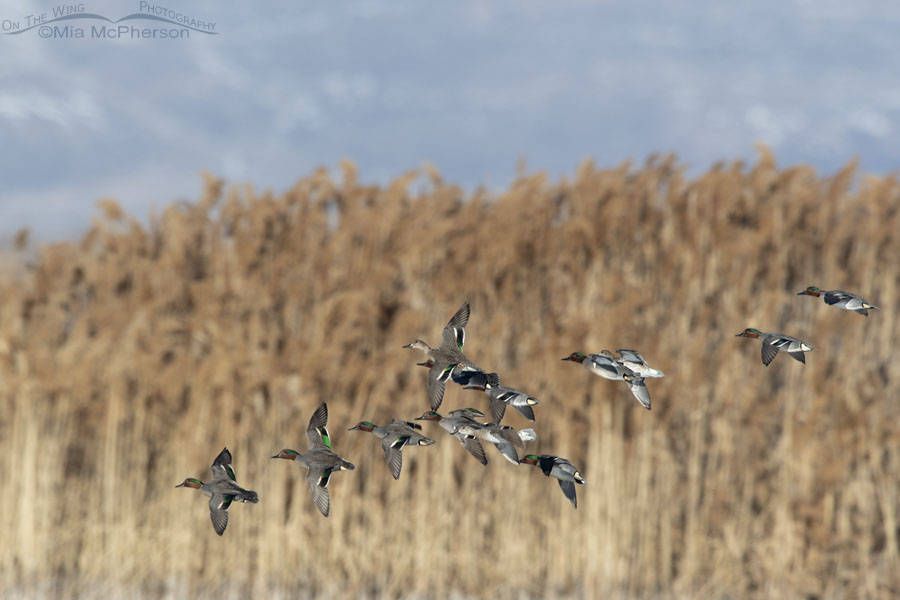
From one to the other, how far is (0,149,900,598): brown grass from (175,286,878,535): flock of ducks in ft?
11.5

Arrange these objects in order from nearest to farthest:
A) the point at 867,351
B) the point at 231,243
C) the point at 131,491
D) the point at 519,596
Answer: the point at 519,596 → the point at 131,491 → the point at 867,351 → the point at 231,243

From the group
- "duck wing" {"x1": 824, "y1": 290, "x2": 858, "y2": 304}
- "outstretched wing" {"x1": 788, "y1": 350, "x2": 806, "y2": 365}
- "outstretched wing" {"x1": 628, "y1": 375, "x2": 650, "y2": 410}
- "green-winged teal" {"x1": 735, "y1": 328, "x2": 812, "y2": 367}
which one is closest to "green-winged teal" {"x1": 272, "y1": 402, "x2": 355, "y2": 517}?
"outstretched wing" {"x1": 628, "y1": 375, "x2": 650, "y2": 410}

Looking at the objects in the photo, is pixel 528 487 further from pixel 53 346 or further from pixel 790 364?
pixel 53 346

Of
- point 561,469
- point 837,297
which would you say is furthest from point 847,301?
point 561,469

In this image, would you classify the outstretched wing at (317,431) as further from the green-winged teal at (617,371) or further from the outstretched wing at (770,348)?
the outstretched wing at (770,348)

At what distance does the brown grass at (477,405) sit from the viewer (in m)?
6.15

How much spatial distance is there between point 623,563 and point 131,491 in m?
3.19

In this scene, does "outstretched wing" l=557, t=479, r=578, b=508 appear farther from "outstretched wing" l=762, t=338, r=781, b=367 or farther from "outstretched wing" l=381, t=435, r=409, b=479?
"outstretched wing" l=762, t=338, r=781, b=367

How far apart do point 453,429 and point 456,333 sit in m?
0.24

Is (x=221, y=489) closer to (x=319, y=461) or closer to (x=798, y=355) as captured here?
(x=319, y=461)

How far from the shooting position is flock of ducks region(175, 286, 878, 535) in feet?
7.33

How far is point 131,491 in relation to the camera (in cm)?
645

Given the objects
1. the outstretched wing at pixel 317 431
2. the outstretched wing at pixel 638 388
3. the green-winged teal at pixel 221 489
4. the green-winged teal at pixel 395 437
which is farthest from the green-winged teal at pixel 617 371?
the green-winged teal at pixel 221 489

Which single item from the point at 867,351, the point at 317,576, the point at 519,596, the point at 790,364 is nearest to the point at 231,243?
the point at 317,576
